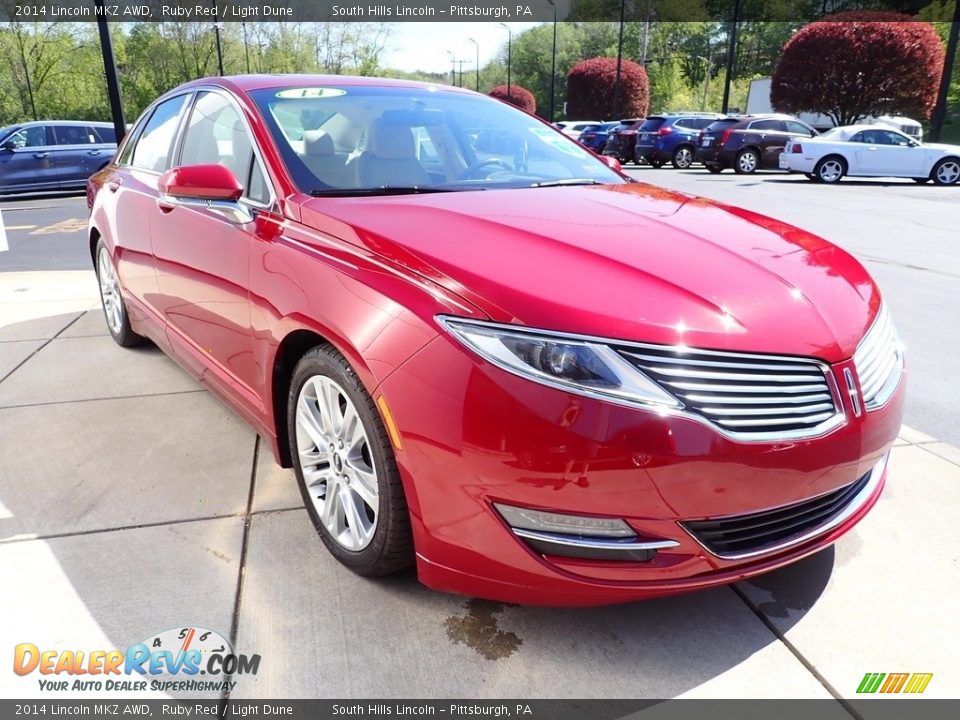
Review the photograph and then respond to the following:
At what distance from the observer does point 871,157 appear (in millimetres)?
17000

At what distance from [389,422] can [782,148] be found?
19.9 meters

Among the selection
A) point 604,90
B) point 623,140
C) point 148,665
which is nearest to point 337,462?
point 148,665

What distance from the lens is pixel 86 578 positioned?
238 centimetres

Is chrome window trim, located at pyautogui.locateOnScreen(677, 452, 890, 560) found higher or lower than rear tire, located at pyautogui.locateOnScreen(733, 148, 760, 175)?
higher

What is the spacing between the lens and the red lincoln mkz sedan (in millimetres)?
1751

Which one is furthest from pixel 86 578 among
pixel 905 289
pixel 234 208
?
pixel 905 289

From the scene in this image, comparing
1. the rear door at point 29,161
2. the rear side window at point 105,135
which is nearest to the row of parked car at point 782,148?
the rear side window at point 105,135

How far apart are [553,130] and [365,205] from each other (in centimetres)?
158

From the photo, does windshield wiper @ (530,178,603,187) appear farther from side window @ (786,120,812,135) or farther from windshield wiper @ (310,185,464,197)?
side window @ (786,120,812,135)

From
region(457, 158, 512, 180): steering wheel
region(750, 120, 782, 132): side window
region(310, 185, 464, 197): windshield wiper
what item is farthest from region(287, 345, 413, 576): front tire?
region(750, 120, 782, 132): side window

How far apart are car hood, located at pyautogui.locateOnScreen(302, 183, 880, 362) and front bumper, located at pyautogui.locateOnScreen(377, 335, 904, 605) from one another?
18 cm

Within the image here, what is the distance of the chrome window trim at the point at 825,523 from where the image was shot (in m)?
1.87

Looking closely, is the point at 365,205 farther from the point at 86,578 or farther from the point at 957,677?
the point at 957,677

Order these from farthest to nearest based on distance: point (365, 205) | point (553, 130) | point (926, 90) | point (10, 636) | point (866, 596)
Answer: point (926, 90) < point (553, 130) < point (365, 205) < point (866, 596) < point (10, 636)
